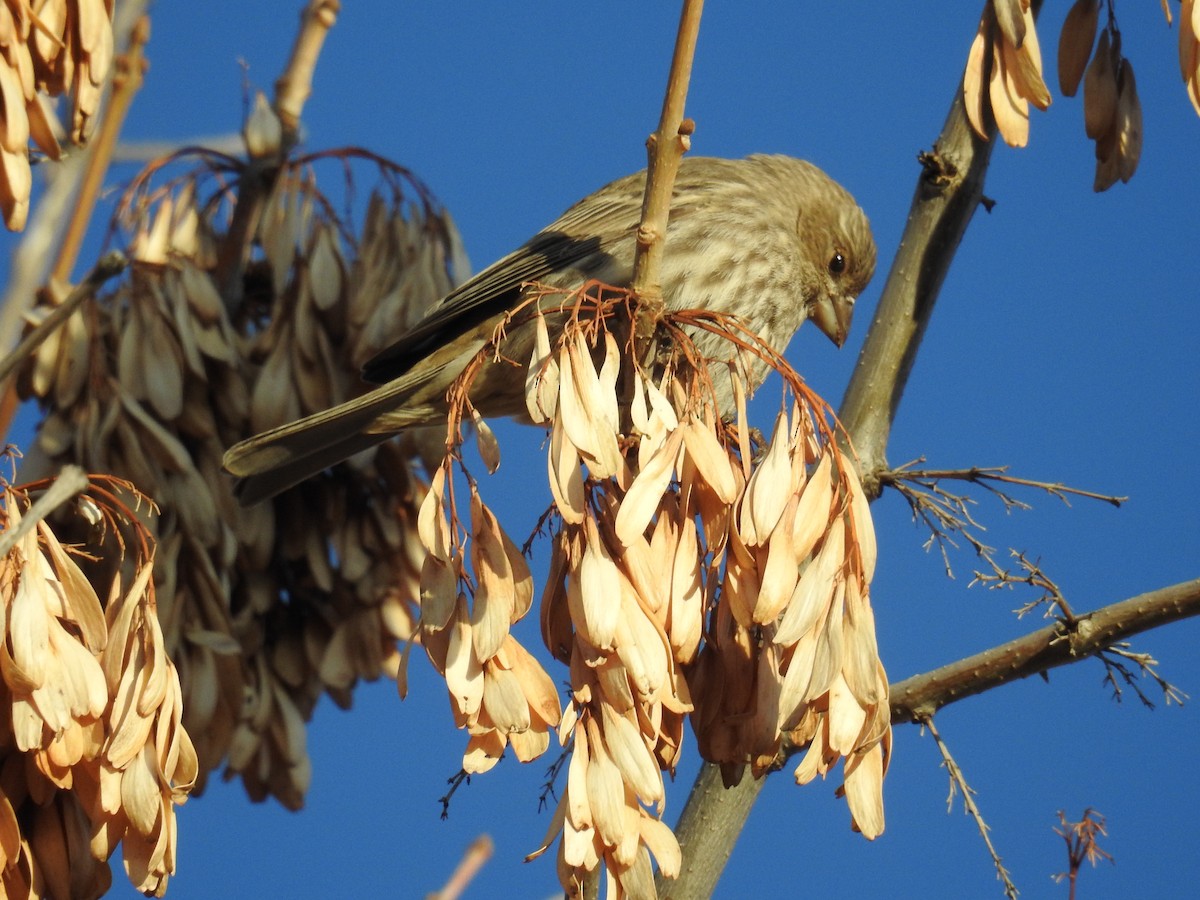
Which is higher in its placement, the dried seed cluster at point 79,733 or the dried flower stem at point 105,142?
the dried flower stem at point 105,142

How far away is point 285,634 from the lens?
482 centimetres

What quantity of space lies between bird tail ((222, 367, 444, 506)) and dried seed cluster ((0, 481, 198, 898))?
1.69 m

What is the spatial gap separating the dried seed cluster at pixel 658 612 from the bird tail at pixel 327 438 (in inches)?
72.2

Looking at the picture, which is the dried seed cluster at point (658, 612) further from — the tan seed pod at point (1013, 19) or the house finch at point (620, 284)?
the house finch at point (620, 284)

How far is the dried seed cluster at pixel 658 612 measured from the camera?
7.65 feet

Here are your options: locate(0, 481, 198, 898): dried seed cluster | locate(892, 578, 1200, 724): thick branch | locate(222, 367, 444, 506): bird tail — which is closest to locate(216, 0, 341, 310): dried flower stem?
locate(222, 367, 444, 506): bird tail

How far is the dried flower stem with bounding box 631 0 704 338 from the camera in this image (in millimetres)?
2744

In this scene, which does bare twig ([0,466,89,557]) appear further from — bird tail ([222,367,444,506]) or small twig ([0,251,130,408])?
bird tail ([222,367,444,506])

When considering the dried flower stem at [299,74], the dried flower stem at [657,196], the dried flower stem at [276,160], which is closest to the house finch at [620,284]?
the dried flower stem at [276,160]

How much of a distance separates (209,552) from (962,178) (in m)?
2.38

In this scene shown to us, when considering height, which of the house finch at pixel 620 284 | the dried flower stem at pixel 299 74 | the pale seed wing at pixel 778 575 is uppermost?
the dried flower stem at pixel 299 74

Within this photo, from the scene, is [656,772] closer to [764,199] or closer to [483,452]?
[483,452]

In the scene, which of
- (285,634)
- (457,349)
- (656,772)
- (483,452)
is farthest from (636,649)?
(285,634)

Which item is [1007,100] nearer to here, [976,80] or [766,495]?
[976,80]
